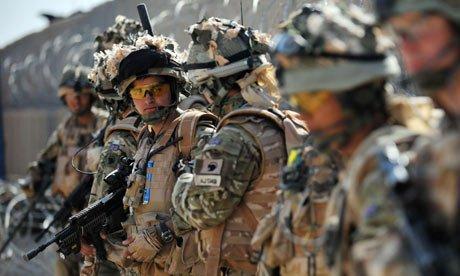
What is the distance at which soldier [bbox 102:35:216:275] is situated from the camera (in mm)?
5309

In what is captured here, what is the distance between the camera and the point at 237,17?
7.24 meters

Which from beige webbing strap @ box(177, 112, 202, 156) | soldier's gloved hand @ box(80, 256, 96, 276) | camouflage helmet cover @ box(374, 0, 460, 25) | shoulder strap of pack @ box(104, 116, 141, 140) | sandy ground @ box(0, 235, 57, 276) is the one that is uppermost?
camouflage helmet cover @ box(374, 0, 460, 25)

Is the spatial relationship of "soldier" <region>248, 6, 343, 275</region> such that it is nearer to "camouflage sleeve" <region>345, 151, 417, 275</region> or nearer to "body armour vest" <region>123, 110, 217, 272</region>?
"camouflage sleeve" <region>345, 151, 417, 275</region>

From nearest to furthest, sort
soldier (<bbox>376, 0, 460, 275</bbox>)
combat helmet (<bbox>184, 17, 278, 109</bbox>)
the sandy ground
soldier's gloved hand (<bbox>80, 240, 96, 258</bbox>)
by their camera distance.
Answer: soldier (<bbox>376, 0, 460, 275</bbox>) < combat helmet (<bbox>184, 17, 278, 109</bbox>) < soldier's gloved hand (<bbox>80, 240, 96, 258</bbox>) < the sandy ground

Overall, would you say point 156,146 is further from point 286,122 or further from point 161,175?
point 286,122

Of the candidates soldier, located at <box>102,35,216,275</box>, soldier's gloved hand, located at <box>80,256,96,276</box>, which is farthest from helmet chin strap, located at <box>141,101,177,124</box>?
soldier's gloved hand, located at <box>80,256,96,276</box>

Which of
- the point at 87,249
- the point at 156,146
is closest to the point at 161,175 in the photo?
the point at 156,146

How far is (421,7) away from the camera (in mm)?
2586

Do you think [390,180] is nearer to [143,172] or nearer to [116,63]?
[143,172]

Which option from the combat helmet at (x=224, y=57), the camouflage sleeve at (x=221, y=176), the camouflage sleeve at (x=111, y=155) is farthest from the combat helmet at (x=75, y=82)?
the camouflage sleeve at (x=221, y=176)

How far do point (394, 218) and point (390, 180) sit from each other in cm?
10

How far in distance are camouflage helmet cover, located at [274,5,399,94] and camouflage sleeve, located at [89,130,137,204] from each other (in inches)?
130

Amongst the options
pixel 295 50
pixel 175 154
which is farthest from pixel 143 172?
pixel 295 50

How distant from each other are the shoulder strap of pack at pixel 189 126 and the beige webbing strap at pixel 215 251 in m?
0.79
